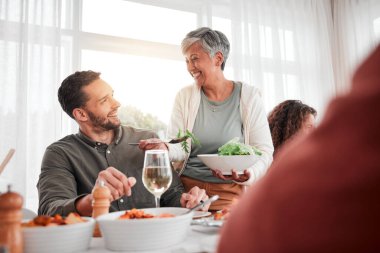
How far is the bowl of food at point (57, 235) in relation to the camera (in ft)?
2.43

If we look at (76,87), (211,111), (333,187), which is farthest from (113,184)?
(211,111)

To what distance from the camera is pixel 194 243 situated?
85 cm

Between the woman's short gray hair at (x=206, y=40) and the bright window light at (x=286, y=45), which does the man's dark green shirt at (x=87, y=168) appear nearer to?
the woman's short gray hair at (x=206, y=40)

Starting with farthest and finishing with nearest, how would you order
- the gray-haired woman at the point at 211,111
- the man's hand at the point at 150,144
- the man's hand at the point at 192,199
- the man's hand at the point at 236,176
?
the gray-haired woman at the point at 211,111, the man's hand at the point at 236,176, the man's hand at the point at 150,144, the man's hand at the point at 192,199

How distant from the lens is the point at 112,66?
12.0ft

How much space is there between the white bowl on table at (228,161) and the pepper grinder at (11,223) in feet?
3.50

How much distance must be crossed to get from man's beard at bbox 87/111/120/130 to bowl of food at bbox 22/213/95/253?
3.40ft

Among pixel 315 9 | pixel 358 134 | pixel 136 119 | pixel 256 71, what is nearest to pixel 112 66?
pixel 136 119

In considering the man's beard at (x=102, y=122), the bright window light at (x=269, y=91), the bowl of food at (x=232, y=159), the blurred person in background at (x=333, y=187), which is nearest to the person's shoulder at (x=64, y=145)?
the man's beard at (x=102, y=122)

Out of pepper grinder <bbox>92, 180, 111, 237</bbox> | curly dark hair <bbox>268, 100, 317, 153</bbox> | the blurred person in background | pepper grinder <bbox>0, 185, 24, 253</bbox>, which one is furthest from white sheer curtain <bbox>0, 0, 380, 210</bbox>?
the blurred person in background

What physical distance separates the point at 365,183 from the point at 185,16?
3999 millimetres

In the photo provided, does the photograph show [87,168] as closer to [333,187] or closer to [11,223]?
[11,223]

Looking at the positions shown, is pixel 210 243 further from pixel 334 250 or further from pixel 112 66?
pixel 112 66

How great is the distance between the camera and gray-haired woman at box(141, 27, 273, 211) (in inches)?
83.1
